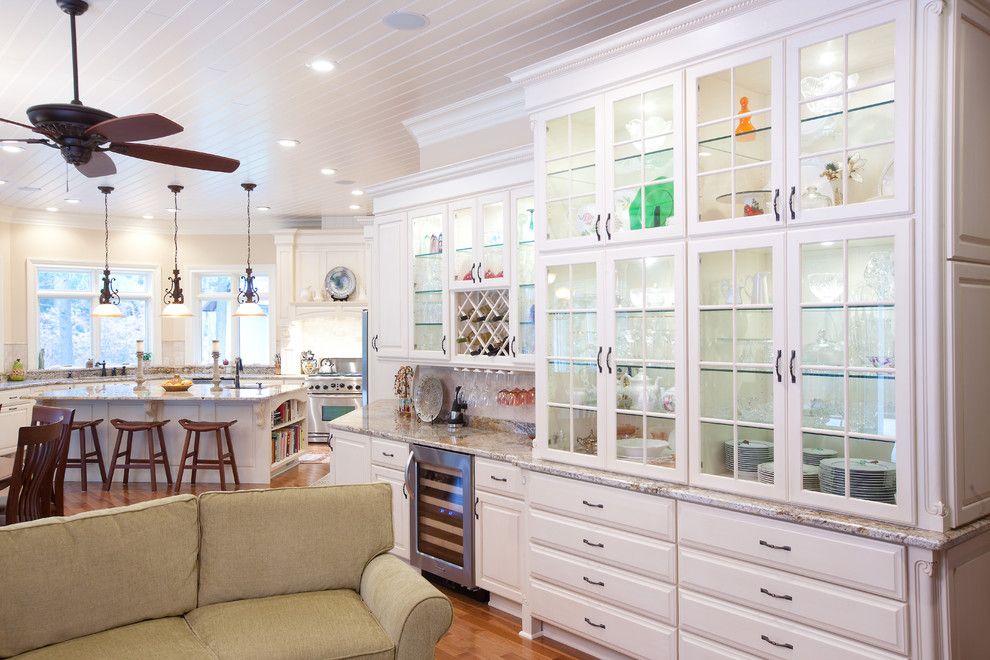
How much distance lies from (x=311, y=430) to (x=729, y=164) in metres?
7.70

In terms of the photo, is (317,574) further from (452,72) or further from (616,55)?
(452,72)

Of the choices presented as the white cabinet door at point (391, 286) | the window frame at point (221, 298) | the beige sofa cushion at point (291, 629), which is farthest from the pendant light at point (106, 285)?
the beige sofa cushion at point (291, 629)

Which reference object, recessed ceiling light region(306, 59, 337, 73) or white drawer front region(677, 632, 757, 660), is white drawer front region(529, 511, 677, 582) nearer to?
white drawer front region(677, 632, 757, 660)

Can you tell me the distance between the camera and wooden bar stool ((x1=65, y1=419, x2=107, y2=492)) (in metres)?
6.91

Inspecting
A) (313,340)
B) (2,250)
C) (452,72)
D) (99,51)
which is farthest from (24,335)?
(452,72)

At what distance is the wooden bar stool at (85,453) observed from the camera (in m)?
6.91

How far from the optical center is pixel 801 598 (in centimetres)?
255

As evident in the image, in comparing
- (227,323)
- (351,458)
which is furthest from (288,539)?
(227,323)

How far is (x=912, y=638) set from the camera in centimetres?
230

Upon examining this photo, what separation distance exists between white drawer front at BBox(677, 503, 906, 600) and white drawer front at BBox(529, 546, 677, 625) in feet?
0.91

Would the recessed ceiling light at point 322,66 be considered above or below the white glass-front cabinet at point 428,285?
above

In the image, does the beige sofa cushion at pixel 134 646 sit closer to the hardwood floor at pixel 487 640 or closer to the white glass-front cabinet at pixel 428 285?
the hardwood floor at pixel 487 640

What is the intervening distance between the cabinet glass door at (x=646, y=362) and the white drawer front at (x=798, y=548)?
221mm

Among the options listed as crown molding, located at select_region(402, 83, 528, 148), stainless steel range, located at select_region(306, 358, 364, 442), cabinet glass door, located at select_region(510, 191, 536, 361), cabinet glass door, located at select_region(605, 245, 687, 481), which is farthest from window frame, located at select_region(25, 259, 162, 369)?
cabinet glass door, located at select_region(605, 245, 687, 481)
